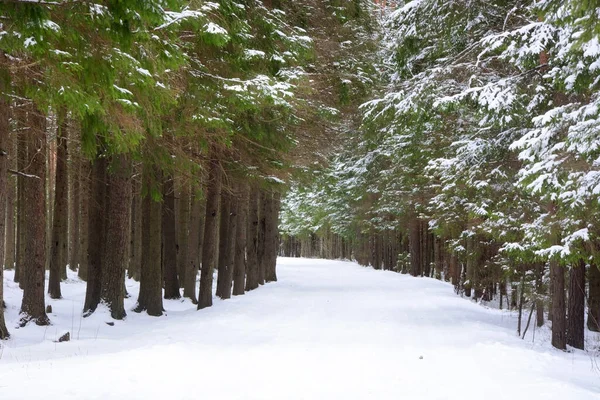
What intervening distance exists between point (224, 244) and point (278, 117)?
18.8 feet

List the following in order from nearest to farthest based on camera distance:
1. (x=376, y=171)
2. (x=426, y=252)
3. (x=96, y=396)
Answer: (x=96, y=396) → (x=376, y=171) → (x=426, y=252)

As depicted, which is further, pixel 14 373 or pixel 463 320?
pixel 463 320

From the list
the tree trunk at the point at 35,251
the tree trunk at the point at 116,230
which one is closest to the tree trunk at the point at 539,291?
the tree trunk at the point at 116,230

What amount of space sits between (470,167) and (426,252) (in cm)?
2440

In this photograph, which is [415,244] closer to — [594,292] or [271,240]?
[271,240]

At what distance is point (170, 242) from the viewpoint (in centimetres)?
1638

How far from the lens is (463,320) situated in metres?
14.2

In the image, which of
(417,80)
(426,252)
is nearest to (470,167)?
(417,80)

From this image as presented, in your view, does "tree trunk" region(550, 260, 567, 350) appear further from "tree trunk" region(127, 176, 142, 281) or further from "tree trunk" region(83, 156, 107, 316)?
"tree trunk" region(127, 176, 142, 281)

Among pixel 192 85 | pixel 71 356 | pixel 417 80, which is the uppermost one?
pixel 417 80

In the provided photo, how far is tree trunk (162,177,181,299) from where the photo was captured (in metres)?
15.8

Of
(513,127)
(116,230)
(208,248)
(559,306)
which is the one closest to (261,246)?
(208,248)

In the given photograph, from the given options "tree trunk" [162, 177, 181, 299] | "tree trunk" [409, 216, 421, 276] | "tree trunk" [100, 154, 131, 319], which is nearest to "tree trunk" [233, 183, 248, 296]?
"tree trunk" [162, 177, 181, 299]

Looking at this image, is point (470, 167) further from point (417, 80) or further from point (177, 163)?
point (177, 163)
